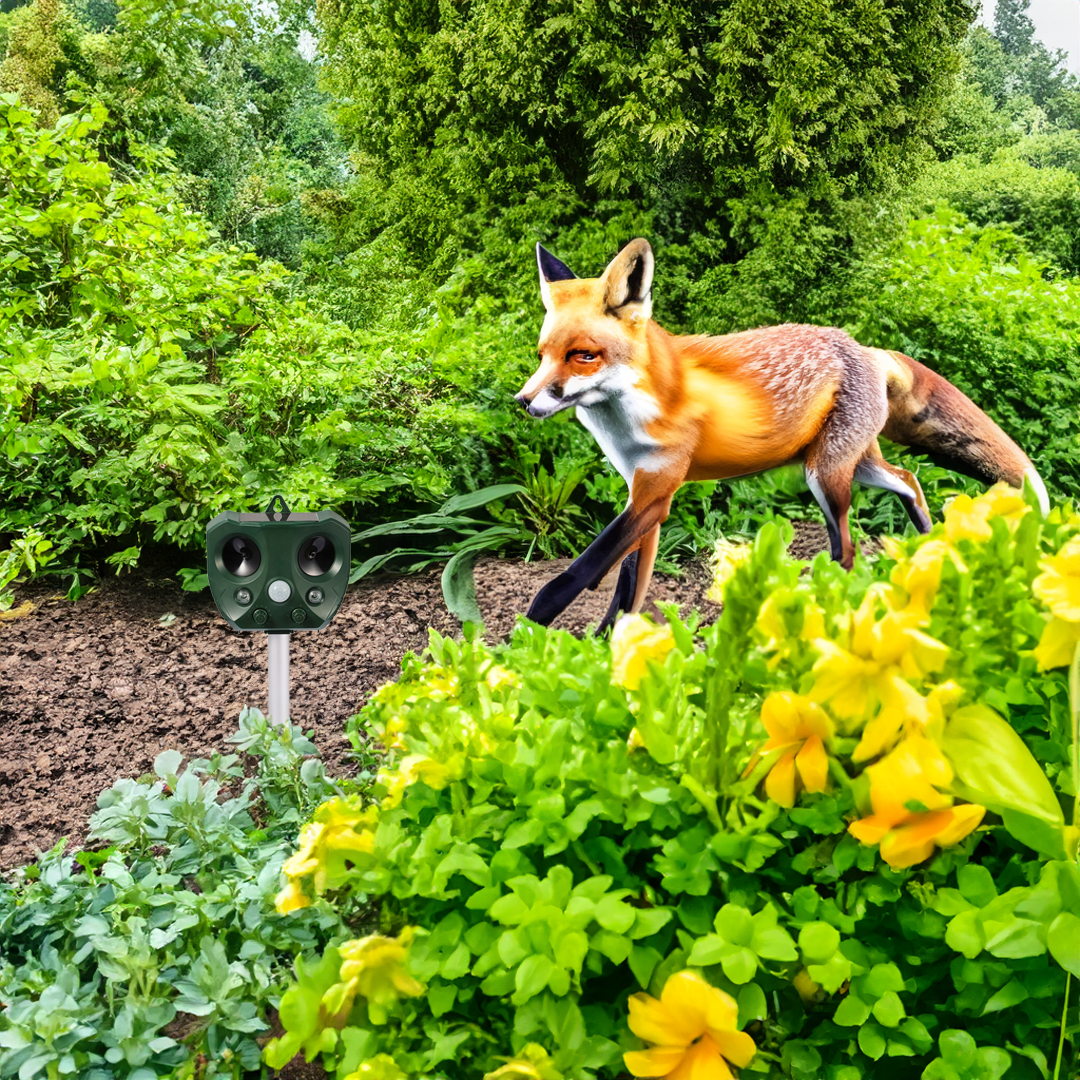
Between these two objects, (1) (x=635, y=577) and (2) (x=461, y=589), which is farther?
(2) (x=461, y=589)

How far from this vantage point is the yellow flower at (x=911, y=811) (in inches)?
34.5

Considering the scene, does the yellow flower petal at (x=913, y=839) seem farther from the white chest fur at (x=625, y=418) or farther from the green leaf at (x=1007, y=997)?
the white chest fur at (x=625, y=418)

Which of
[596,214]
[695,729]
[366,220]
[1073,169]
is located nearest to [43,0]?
[366,220]

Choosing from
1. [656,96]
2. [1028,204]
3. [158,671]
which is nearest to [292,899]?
[158,671]

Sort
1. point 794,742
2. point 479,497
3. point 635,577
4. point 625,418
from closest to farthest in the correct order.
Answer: point 794,742 < point 625,418 < point 635,577 < point 479,497

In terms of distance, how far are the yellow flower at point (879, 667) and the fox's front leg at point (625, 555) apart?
210 cm

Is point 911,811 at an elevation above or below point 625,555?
above

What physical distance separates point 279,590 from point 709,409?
1.49m

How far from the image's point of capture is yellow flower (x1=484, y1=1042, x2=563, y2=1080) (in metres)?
0.92

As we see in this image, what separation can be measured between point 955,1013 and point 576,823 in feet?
1.51

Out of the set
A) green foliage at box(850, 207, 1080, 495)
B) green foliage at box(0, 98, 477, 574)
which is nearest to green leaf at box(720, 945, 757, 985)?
green foliage at box(0, 98, 477, 574)

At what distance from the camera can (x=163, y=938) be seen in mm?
1478

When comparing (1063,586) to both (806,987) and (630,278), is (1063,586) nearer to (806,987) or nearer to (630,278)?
(806,987)

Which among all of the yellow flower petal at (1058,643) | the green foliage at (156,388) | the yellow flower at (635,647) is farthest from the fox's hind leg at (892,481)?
the yellow flower petal at (1058,643)
